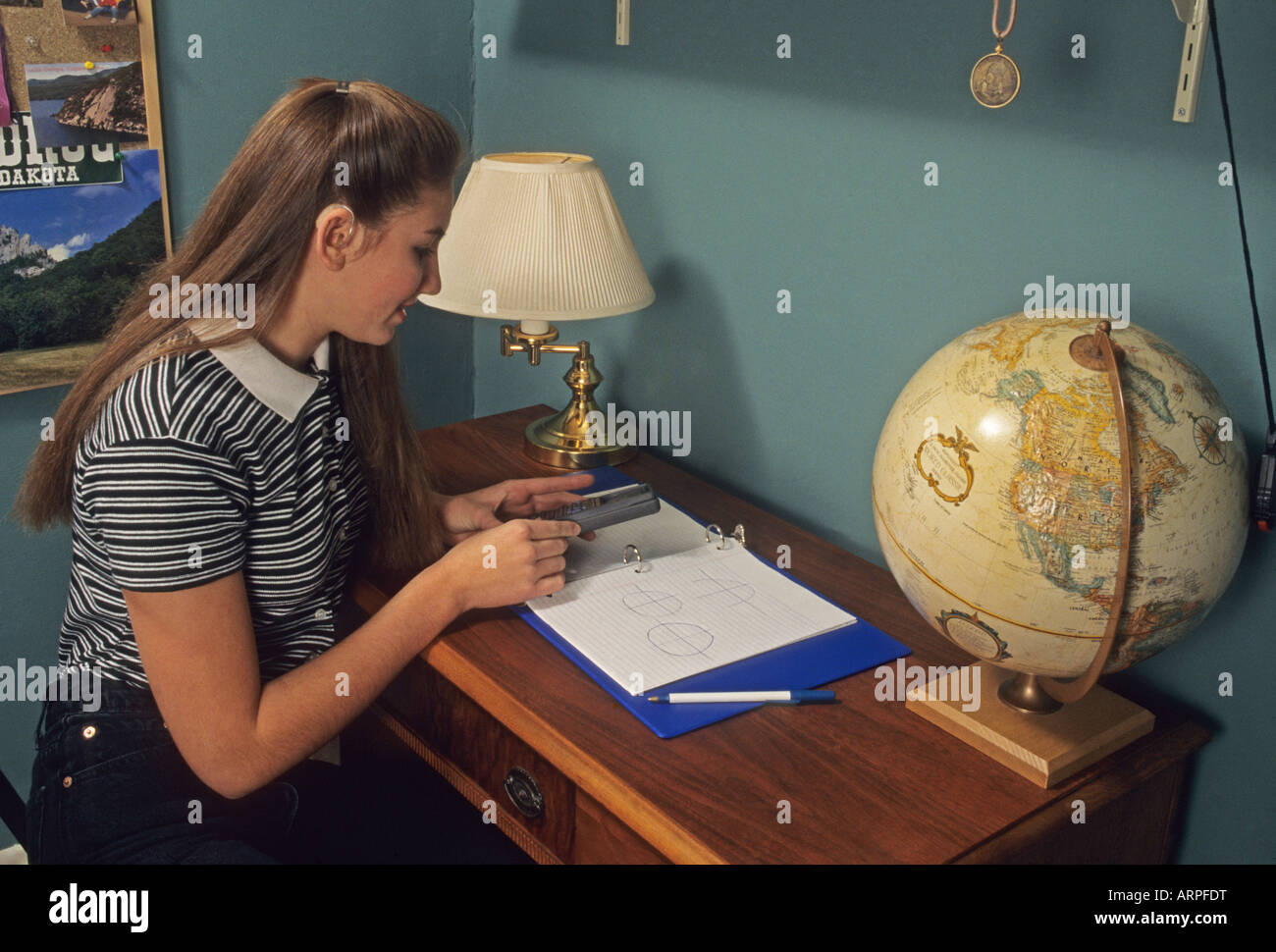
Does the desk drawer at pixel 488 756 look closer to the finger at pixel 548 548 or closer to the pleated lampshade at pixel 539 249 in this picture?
the finger at pixel 548 548

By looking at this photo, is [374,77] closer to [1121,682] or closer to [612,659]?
[612,659]

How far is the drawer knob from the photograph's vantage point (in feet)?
3.77

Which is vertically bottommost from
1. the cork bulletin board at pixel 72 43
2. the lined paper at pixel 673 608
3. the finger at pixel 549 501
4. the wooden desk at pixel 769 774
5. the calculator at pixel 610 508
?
the wooden desk at pixel 769 774

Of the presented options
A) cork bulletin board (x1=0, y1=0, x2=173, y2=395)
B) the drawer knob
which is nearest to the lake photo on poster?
cork bulletin board (x1=0, y1=0, x2=173, y2=395)

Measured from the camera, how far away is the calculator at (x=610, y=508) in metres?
1.40

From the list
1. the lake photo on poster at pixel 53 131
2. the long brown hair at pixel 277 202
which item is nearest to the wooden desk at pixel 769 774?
the long brown hair at pixel 277 202

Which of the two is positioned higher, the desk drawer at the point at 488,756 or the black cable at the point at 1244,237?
the black cable at the point at 1244,237

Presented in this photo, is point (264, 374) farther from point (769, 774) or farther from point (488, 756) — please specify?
point (769, 774)

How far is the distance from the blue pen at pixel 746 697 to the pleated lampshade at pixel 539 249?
1.99ft

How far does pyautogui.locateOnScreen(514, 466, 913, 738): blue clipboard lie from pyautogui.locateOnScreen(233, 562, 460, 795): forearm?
0.11 m

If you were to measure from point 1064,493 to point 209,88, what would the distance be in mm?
1491

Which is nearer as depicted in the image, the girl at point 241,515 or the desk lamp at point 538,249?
the girl at point 241,515

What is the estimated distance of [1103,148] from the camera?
111 cm
